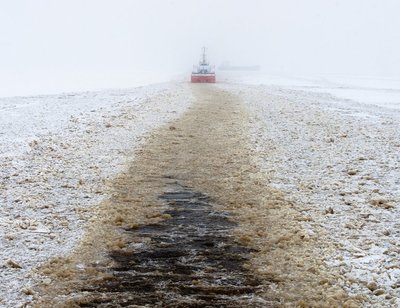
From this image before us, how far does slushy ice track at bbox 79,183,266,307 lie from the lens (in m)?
4.88

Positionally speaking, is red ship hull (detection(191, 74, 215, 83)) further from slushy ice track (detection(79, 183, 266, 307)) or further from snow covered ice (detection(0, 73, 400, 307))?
slushy ice track (detection(79, 183, 266, 307))

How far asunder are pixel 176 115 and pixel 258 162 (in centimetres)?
921

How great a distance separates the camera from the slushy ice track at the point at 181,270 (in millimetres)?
4875

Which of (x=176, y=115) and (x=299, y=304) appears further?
(x=176, y=115)

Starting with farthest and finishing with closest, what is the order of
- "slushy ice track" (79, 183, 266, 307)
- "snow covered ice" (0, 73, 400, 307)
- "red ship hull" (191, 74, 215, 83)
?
"red ship hull" (191, 74, 215, 83) < "snow covered ice" (0, 73, 400, 307) < "slushy ice track" (79, 183, 266, 307)

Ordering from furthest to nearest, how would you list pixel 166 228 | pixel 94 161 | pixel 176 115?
pixel 176 115 < pixel 94 161 < pixel 166 228

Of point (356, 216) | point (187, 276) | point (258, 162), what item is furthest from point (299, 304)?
point (258, 162)

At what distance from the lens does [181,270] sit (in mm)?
5578

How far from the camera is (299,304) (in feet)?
15.8

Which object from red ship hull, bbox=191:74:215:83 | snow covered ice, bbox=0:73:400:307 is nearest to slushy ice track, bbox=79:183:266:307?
snow covered ice, bbox=0:73:400:307

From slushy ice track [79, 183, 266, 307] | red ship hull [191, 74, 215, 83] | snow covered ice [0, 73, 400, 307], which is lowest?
slushy ice track [79, 183, 266, 307]

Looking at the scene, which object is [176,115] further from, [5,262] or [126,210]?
[5,262]

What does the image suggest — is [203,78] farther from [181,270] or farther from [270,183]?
[181,270]

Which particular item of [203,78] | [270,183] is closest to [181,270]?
[270,183]
